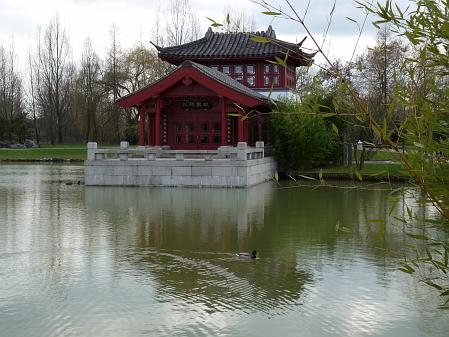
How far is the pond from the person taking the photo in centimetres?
626

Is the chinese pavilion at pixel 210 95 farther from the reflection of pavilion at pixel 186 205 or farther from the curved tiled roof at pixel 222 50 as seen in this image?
the reflection of pavilion at pixel 186 205

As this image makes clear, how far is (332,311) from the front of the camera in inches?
263

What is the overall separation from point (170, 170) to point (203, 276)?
1247cm

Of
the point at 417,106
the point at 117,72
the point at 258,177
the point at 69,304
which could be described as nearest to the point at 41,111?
the point at 117,72

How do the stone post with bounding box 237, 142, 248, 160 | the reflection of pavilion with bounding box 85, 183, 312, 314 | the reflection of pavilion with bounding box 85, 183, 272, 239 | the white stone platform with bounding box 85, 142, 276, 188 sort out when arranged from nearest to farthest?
the reflection of pavilion with bounding box 85, 183, 312, 314, the reflection of pavilion with bounding box 85, 183, 272, 239, the stone post with bounding box 237, 142, 248, 160, the white stone platform with bounding box 85, 142, 276, 188

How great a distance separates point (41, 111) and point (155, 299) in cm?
5466

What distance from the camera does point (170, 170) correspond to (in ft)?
67.1

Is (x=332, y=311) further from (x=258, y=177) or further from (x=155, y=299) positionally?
(x=258, y=177)

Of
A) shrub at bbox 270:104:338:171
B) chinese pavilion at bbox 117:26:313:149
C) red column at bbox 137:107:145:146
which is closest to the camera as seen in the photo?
chinese pavilion at bbox 117:26:313:149

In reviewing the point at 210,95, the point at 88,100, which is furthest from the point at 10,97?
the point at 210,95

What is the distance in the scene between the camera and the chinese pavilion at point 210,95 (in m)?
22.5

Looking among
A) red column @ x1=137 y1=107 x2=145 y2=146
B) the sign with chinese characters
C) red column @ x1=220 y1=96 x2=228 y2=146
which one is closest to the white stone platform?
red column @ x1=220 y1=96 x2=228 y2=146

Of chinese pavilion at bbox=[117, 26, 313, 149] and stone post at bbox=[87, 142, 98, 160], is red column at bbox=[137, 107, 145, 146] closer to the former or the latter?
chinese pavilion at bbox=[117, 26, 313, 149]

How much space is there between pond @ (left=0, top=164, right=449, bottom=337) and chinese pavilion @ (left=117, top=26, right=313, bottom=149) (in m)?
6.97
